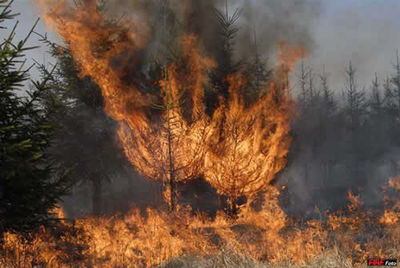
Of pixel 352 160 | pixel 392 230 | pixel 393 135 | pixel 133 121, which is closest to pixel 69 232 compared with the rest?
pixel 133 121

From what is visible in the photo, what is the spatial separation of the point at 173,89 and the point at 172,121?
46.4 inches

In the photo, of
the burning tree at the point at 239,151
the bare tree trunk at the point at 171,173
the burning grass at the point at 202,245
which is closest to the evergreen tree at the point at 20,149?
the burning grass at the point at 202,245

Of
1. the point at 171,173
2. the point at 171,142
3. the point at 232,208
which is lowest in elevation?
the point at 232,208

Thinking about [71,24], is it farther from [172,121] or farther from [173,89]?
[172,121]

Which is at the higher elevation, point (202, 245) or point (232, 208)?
point (232, 208)

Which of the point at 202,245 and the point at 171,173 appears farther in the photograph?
the point at 171,173

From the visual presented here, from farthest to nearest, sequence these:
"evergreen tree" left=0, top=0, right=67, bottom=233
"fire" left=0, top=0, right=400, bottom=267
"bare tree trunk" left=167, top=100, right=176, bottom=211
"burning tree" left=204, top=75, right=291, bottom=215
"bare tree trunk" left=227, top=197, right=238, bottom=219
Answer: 1. "bare tree trunk" left=227, top=197, right=238, bottom=219
2. "burning tree" left=204, top=75, right=291, bottom=215
3. "bare tree trunk" left=167, top=100, right=176, bottom=211
4. "fire" left=0, top=0, right=400, bottom=267
5. "evergreen tree" left=0, top=0, right=67, bottom=233

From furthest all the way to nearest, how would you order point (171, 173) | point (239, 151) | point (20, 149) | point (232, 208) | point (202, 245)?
point (232, 208) < point (239, 151) < point (171, 173) < point (202, 245) < point (20, 149)

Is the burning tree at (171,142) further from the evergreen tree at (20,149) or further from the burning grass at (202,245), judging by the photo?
the evergreen tree at (20,149)

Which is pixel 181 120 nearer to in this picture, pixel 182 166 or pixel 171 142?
pixel 171 142

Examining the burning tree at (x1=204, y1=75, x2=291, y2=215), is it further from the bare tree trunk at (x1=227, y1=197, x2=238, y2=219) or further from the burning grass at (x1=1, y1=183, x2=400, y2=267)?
the burning grass at (x1=1, y1=183, x2=400, y2=267)

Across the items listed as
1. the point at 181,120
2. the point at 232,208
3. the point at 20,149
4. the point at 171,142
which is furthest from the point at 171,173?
the point at 20,149

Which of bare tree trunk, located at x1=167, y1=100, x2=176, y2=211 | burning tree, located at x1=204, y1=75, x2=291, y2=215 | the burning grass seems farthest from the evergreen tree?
burning tree, located at x1=204, y1=75, x2=291, y2=215

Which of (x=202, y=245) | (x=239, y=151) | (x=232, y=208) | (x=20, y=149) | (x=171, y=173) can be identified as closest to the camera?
(x=20, y=149)
